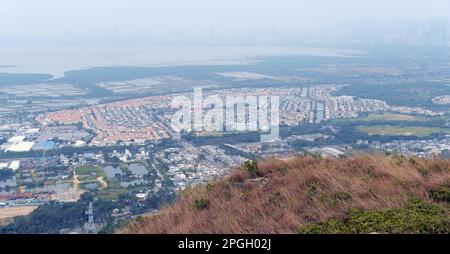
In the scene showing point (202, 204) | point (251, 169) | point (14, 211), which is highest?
point (251, 169)

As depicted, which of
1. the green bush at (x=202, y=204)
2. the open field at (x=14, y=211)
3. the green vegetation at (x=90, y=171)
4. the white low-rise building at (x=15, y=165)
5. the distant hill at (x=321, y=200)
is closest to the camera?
the distant hill at (x=321, y=200)

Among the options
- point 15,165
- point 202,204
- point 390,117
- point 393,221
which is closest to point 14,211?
point 15,165

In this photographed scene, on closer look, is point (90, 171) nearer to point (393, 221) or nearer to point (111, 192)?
point (111, 192)

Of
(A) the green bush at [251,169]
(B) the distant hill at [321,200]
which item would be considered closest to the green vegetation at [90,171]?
(A) the green bush at [251,169]

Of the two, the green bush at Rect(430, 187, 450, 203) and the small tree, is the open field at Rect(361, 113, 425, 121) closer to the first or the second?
the small tree

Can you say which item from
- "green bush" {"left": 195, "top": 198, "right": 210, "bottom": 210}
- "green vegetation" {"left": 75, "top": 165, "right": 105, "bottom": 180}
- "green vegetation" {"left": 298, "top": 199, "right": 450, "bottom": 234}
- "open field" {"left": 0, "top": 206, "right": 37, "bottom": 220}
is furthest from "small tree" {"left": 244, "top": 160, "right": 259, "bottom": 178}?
"green vegetation" {"left": 75, "top": 165, "right": 105, "bottom": 180}

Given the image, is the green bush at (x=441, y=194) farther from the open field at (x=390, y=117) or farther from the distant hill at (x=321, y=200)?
the open field at (x=390, y=117)
